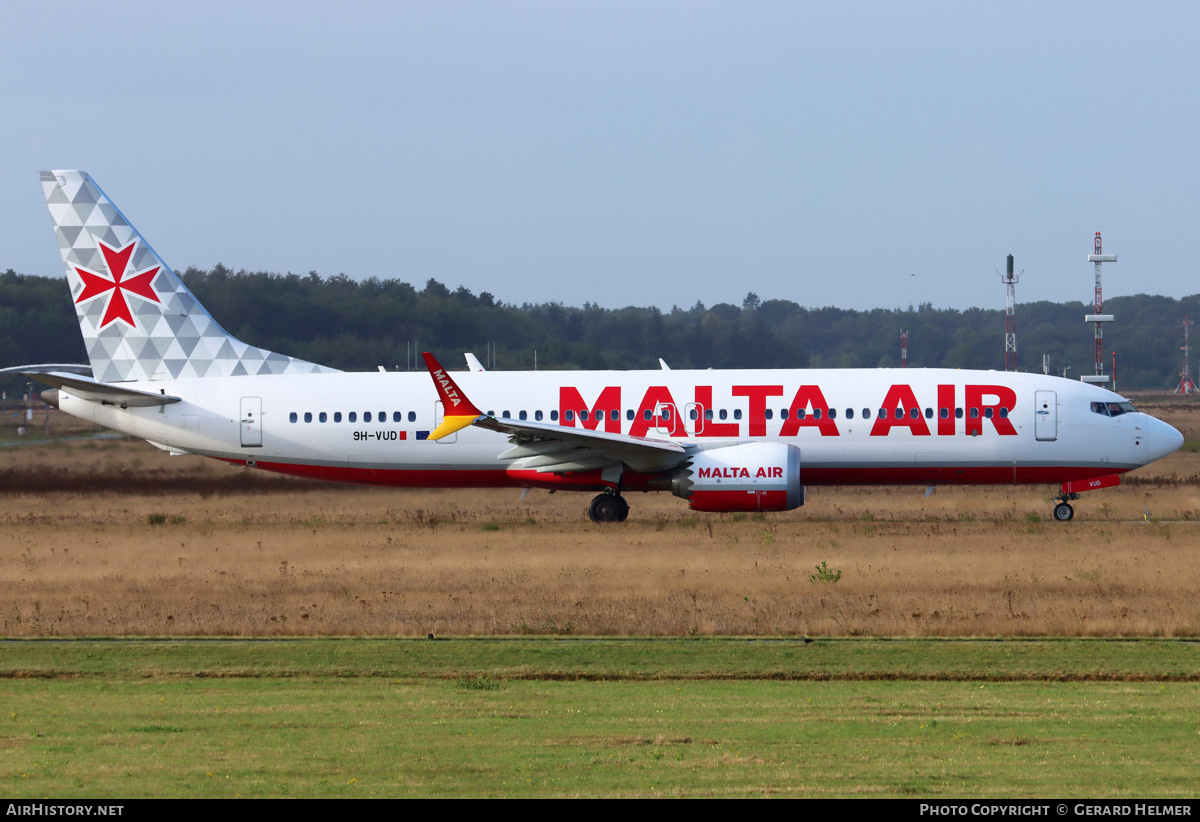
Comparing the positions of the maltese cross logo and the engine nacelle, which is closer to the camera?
the engine nacelle

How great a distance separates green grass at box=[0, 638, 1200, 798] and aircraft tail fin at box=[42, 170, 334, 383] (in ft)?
59.1

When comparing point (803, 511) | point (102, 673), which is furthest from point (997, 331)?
point (102, 673)

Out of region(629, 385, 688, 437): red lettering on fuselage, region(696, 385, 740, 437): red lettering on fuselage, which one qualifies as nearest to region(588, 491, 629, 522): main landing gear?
region(629, 385, 688, 437): red lettering on fuselage

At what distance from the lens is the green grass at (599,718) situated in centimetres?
995

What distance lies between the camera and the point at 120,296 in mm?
34219

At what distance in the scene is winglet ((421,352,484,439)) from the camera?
30047 millimetres

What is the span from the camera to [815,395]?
32.3m

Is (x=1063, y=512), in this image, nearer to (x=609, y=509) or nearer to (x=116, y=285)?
(x=609, y=509)

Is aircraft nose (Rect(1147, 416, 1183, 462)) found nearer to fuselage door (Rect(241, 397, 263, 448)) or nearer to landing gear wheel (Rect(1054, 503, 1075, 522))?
landing gear wheel (Rect(1054, 503, 1075, 522))

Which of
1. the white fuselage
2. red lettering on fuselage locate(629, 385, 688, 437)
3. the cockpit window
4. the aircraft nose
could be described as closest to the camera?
the white fuselage

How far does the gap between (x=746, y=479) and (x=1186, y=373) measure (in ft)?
439

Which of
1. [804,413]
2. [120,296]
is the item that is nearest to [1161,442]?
[804,413]

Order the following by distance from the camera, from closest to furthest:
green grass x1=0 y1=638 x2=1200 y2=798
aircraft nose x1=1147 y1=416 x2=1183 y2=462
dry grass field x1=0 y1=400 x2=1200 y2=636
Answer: green grass x1=0 y1=638 x2=1200 y2=798
dry grass field x1=0 y1=400 x2=1200 y2=636
aircraft nose x1=1147 y1=416 x2=1183 y2=462

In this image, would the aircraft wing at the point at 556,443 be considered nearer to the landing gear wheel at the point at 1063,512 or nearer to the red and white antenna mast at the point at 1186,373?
the landing gear wheel at the point at 1063,512
